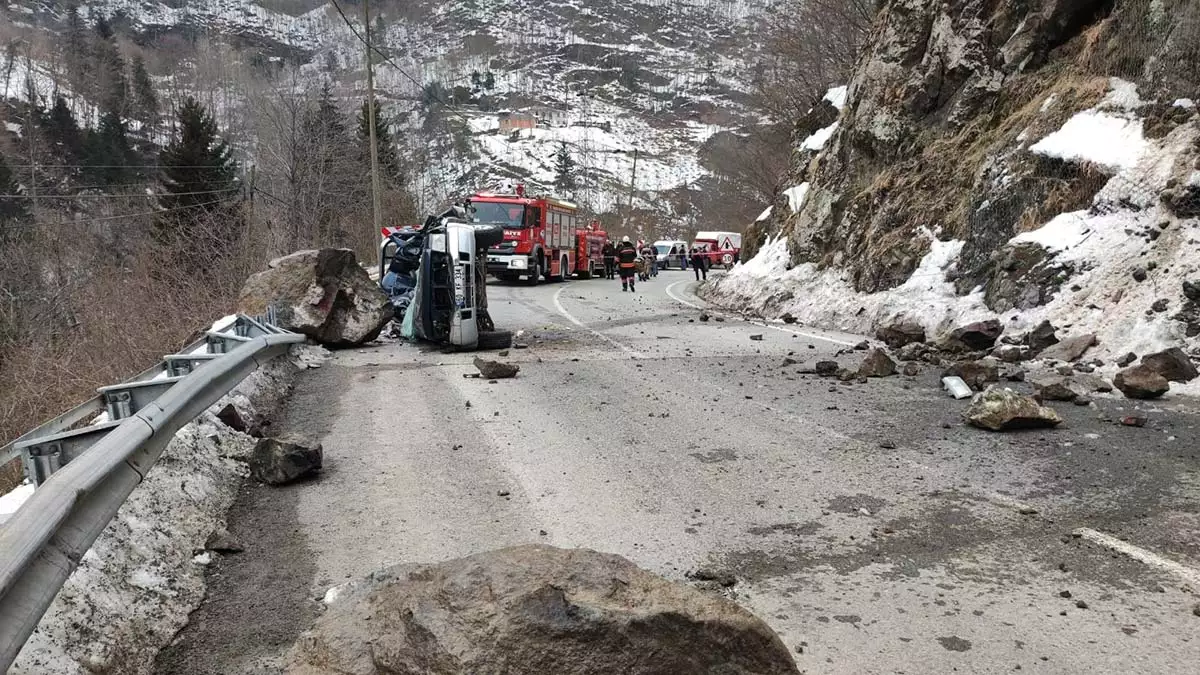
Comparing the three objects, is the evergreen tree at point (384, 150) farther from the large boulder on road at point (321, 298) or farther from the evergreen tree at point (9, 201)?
the large boulder on road at point (321, 298)

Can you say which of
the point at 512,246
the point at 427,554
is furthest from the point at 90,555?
the point at 512,246

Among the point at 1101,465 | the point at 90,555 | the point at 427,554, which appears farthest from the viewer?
the point at 1101,465

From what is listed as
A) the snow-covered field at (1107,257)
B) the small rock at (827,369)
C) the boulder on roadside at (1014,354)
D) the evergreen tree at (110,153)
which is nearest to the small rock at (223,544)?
the small rock at (827,369)

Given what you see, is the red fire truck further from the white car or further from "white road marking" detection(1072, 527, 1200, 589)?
the white car

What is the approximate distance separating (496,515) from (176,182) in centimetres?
4164

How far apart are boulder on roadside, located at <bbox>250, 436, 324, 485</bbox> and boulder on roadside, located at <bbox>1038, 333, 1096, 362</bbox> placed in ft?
24.9

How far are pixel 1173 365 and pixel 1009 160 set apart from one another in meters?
6.31

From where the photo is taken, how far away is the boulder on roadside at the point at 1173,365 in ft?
22.3

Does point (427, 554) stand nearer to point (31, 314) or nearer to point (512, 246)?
point (512, 246)

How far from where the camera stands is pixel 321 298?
1043cm

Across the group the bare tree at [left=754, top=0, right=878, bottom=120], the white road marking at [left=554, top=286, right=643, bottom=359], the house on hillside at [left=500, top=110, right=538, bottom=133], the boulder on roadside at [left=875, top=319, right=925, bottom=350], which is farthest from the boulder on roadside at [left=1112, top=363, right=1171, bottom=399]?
the house on hillside at [left=500, top=110, right=538, bottom=133]

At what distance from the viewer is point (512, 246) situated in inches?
984

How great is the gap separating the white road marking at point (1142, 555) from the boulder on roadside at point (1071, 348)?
5.18 meters

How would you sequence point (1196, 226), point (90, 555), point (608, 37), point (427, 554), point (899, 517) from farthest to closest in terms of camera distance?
point (608, 37)
point (1196, 226)
point (899, 517)
point (427, 554)
point (90, 555)
